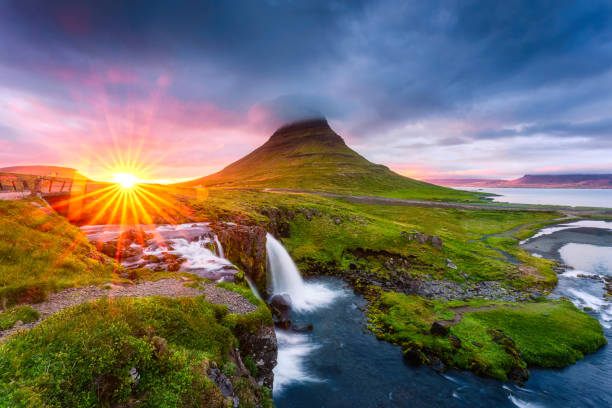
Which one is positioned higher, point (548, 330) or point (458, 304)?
point (548, 330)

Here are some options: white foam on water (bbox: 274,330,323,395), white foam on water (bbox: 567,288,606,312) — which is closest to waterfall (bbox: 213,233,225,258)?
white foam on water (bbox: 274,330,323,395)

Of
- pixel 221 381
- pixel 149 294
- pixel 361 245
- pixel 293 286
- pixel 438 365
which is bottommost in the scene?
pixel 438 365

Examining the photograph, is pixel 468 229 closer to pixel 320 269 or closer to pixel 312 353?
pixel 320 269

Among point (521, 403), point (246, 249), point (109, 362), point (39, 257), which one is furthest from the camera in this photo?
point (246, 249)

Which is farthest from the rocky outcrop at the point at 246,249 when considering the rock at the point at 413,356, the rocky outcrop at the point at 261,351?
the rock at the point at 413,356

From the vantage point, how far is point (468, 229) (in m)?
85.9

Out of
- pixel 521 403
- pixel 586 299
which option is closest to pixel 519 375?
pixel 521 403

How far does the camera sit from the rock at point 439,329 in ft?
79.5

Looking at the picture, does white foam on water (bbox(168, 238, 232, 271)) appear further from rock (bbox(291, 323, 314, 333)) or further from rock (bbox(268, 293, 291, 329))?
rock (bbox(291, 323, 314, 333))

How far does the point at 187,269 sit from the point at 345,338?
1738cm

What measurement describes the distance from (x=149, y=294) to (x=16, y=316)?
18.5 ft

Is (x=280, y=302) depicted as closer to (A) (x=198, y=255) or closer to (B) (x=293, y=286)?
(B) (x=293, y=286)

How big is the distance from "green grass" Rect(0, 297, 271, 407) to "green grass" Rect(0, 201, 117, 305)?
295 inches

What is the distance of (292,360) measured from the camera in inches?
878
